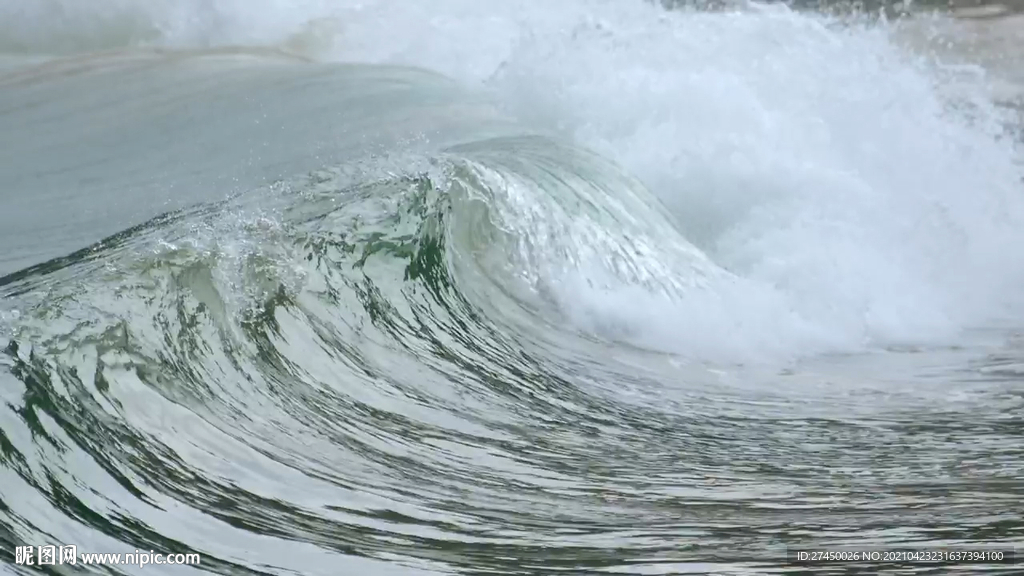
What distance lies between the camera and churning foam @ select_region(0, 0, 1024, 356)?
6.25 meters

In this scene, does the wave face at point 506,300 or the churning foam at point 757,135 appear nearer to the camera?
the wave face at point 506,300

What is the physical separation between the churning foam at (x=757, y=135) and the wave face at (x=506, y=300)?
34 mm

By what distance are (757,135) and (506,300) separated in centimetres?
331

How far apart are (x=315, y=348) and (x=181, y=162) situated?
3.10 metres

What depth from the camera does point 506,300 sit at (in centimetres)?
562

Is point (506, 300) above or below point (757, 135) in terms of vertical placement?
below

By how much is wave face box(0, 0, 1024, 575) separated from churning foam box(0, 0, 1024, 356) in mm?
34

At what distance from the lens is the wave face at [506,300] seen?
3.21 metres

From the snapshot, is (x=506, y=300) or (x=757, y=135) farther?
(x=757, y=135)

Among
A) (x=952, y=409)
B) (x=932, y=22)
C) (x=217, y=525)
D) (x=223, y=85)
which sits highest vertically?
(x=932, y=22)

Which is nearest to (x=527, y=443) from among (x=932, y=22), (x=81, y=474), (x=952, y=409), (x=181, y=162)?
(x=81, y=474)

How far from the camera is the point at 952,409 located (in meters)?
4.57

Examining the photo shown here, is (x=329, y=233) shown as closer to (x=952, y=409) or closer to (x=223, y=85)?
(x=952, y=409)

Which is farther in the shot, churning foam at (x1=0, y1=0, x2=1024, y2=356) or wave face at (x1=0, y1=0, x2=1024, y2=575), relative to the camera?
churning foam at (x1=0, y1=0, x2=1024, y2=356)
